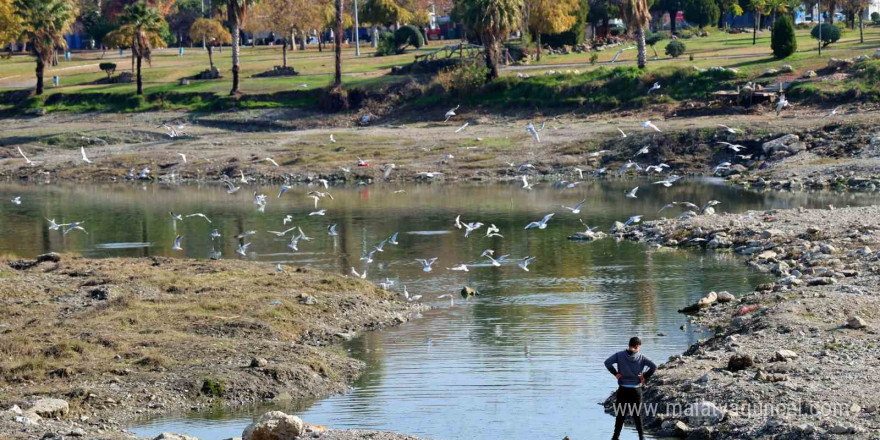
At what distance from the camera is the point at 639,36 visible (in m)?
67.2

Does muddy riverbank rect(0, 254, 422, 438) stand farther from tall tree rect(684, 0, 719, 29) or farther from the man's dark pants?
tall tree rect(684, 0, 719, 29)

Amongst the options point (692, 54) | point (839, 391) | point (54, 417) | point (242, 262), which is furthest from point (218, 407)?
point (692, 54)

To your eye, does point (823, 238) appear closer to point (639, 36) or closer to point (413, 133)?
point (413, 133)

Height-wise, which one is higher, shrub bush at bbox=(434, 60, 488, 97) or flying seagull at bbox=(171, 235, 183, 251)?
shrub bush at bbox=(434, 60, 488, 97)

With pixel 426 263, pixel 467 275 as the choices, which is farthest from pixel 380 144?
pixel 467 275

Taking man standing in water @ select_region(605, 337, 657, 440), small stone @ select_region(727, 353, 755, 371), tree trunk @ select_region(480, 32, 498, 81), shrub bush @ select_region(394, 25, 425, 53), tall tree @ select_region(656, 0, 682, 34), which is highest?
tall tree @ select_region(656, 0, 682, 34)

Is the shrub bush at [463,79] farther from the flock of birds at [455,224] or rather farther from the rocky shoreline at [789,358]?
the rocky shoreline at [789,358]

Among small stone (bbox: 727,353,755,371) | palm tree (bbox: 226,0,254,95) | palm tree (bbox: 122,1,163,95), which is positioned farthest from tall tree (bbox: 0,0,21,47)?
small stone (bbox: 727,353,755,371)

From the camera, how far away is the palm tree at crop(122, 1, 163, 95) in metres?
74.6

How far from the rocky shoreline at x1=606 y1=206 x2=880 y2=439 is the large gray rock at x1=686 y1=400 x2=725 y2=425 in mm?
14

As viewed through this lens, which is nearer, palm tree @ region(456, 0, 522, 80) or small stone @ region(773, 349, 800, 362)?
small stone @ region(773, 349, 800, 362)

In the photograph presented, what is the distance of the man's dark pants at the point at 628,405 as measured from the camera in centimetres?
1501

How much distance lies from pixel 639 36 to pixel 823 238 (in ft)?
124

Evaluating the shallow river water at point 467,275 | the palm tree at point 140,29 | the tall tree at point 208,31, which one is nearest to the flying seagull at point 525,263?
the shallow river water at point 467,275
